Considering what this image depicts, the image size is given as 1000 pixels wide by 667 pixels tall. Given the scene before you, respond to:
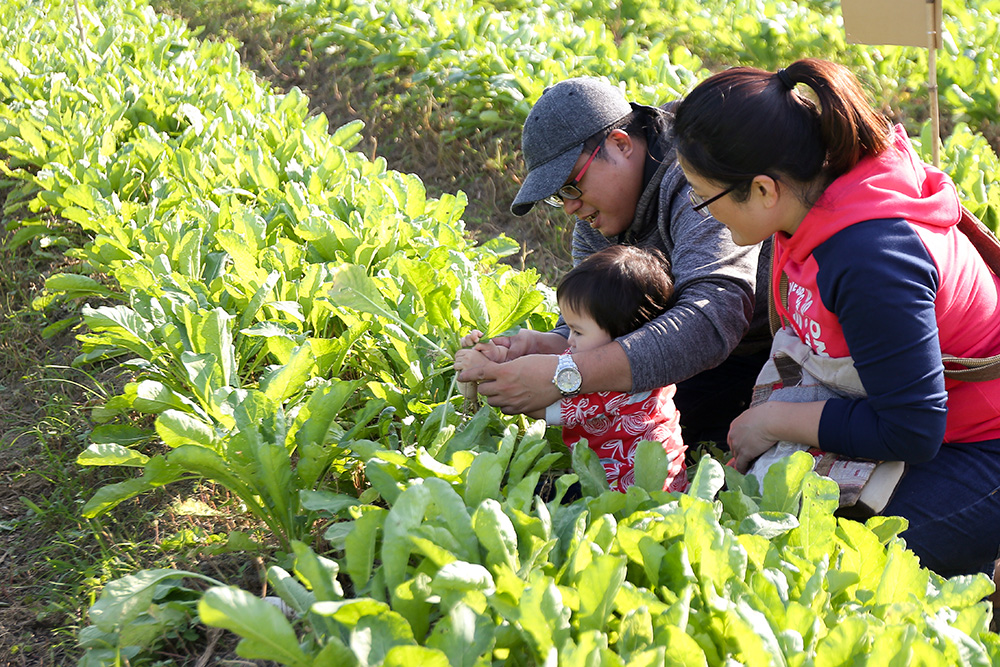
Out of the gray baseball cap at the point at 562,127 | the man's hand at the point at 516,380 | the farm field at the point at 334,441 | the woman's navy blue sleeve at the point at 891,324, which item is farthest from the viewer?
the gray baseball cap at the point at 562,127

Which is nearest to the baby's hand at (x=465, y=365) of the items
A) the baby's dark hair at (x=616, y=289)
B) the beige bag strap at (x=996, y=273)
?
the baby's dark hair at (x=616, y=289)

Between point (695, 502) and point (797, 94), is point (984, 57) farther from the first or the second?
point (695, 502)

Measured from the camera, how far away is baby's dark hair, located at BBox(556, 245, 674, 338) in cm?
234

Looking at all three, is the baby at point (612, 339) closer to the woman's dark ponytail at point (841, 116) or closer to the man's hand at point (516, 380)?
the man's hand at point (516, 380)

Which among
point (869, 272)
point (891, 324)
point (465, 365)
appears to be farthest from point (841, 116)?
point (465, 365)

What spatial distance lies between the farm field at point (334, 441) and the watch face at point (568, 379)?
124 mm

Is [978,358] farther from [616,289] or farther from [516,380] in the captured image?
[516,380]

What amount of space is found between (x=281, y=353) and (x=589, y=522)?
1.00 metres

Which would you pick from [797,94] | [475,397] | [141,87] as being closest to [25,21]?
[141,87]

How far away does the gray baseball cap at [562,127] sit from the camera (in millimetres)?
2621

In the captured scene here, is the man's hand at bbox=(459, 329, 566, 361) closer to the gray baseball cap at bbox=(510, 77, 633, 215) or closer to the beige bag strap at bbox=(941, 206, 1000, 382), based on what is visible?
the gray baseball cap at bbox=(510, 77, 633, 215)

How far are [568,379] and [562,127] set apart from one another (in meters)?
0.77

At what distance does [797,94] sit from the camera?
77.5 inches

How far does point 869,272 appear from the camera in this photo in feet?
6.10
